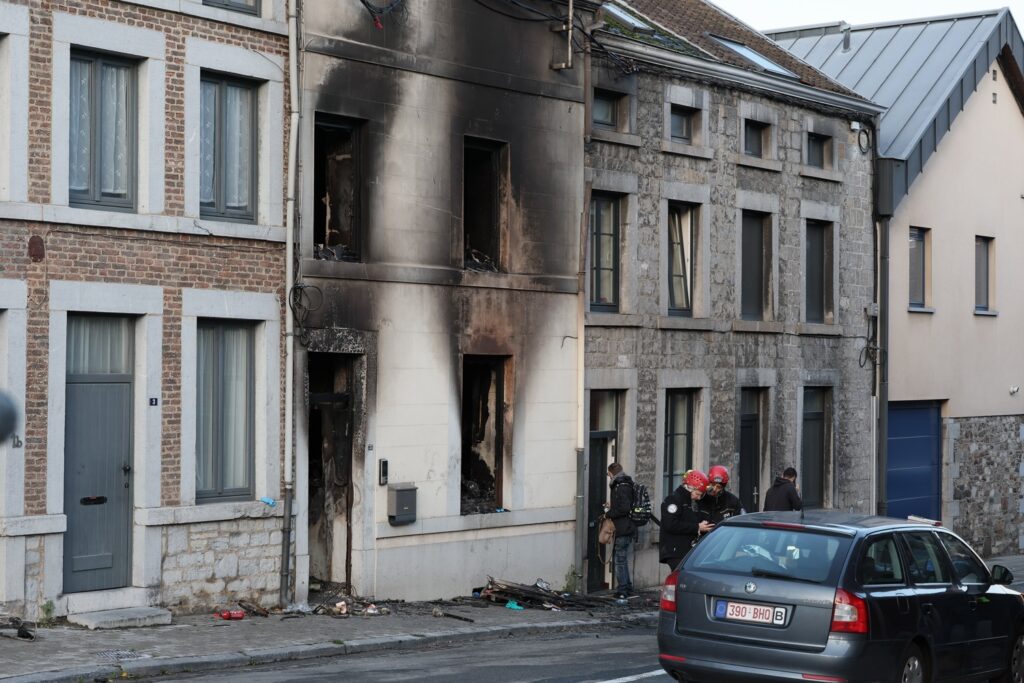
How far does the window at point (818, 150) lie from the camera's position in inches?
948

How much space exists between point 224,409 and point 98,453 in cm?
157

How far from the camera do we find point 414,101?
675 inches

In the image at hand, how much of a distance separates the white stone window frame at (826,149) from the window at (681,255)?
291cm

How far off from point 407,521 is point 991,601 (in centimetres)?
Answer: 733

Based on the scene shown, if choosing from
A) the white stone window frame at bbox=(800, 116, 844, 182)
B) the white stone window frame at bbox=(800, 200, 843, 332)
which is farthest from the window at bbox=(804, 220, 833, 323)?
the white stone window frame at bbox=(800, 116, 844, 182)

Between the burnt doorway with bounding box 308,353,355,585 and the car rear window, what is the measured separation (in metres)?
6.73

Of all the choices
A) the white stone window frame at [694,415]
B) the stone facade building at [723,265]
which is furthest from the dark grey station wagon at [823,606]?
the white stone window frame at [694,415]

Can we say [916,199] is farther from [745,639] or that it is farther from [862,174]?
[745,639]

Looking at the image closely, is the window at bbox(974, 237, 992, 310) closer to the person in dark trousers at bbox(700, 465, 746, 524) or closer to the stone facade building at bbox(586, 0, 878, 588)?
the stone facade building at bbox(586, 0, 878, 588)

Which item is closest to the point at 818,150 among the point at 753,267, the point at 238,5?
the point at 753,267

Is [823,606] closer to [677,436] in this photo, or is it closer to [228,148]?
[228,148]

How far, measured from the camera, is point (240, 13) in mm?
15484

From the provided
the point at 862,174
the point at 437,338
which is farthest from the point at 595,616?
the point at 862,174

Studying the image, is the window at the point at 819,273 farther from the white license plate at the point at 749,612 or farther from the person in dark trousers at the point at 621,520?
the white license plate at the point at 749,612
